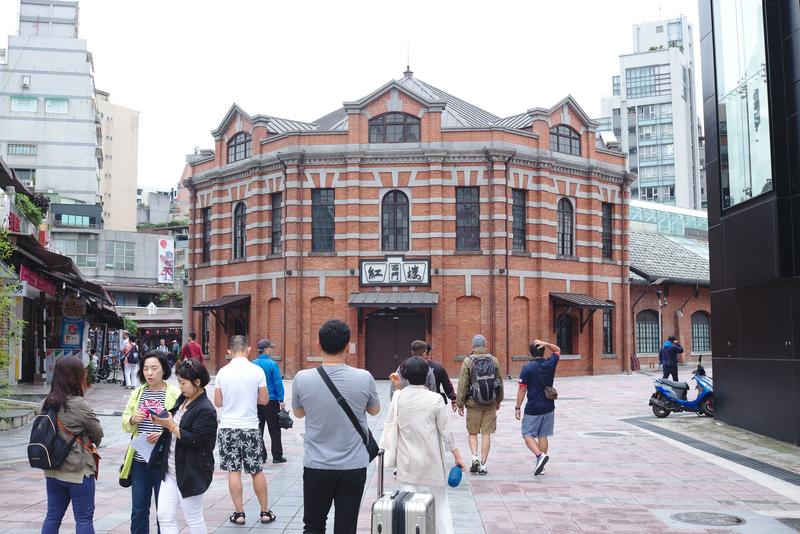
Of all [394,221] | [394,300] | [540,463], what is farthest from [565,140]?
[540,463]

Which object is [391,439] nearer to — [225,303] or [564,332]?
[225,303]

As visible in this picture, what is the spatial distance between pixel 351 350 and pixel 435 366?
18.5 metres

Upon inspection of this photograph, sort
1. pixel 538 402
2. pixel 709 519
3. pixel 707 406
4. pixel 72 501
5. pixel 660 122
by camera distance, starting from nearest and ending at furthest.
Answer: pixel 72 501 < pixel 709 519 < pixel 538 402 < pixel 707 406 < pixel 660 122

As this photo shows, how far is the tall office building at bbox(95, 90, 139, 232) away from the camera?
79562 millimetres

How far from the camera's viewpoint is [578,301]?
30.0 metres

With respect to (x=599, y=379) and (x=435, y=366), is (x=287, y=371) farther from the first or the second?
(x=435, y=366)

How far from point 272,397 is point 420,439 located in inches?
194

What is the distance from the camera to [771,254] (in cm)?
1319

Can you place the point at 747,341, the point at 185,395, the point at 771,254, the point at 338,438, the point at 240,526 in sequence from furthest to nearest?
the point at 747,341 → the point at 771,254 → the point at 240,526 → the point at 185,395 → the point at 338,438

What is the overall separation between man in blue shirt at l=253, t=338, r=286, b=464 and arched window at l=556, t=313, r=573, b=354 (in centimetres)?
2160

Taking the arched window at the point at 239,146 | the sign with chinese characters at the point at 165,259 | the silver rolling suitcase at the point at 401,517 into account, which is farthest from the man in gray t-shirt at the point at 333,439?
the sign with chinese characters at the point at 165,259

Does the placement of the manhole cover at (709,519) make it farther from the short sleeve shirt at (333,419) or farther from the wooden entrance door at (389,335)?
the wooden entrance door at (389,335)

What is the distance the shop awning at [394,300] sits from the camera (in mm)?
28062

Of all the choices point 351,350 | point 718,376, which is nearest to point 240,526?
point 718,376
